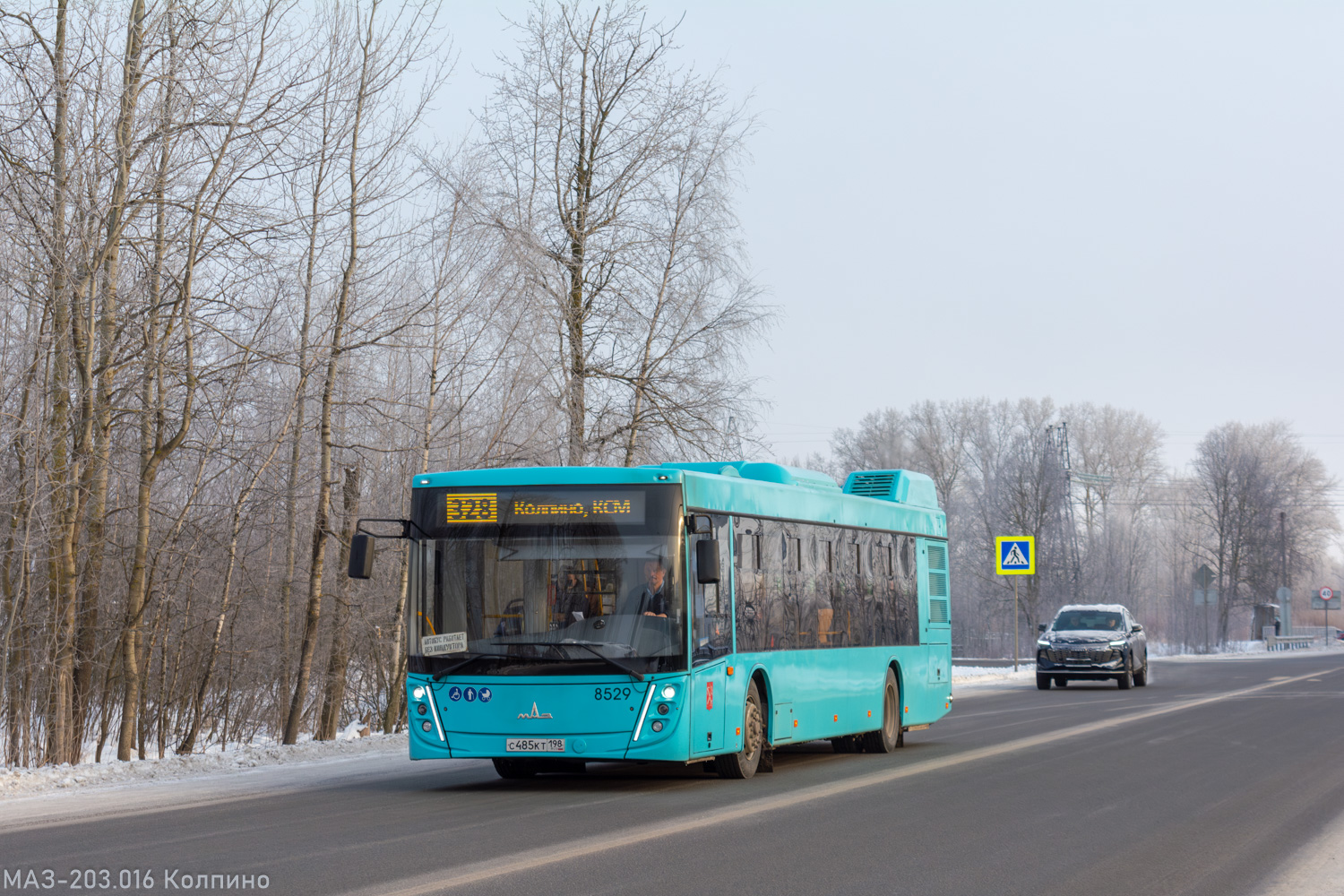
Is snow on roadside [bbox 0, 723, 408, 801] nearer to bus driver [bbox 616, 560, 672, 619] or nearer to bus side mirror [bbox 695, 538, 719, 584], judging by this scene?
bus driver [bbox 616, 560, 672, 619]

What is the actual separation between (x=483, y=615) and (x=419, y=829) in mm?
3067

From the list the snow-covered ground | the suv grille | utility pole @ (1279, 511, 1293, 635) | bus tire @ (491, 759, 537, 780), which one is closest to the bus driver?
bus tire @ (491, 759, 537, 780)

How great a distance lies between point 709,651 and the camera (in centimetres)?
1385

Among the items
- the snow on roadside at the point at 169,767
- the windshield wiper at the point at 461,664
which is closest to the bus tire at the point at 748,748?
the windshield wiper at the point at 461,664

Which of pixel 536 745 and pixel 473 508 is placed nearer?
pixel 536 745

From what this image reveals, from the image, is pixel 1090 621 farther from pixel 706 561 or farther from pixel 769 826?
pixel 769 826

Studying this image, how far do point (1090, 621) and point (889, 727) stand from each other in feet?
64.8

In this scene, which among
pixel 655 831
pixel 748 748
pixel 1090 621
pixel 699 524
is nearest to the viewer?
pixel 655 831

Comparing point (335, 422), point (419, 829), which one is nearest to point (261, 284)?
point (335, 422)

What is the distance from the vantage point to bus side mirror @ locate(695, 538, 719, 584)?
13211 mm

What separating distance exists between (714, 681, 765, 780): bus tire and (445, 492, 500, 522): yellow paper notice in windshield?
316 cm

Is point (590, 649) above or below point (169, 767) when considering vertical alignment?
above

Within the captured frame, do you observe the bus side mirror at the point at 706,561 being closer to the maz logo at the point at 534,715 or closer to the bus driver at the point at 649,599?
the bus driver at the point at 649,599

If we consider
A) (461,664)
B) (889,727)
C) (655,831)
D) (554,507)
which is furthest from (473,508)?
(889,727)
